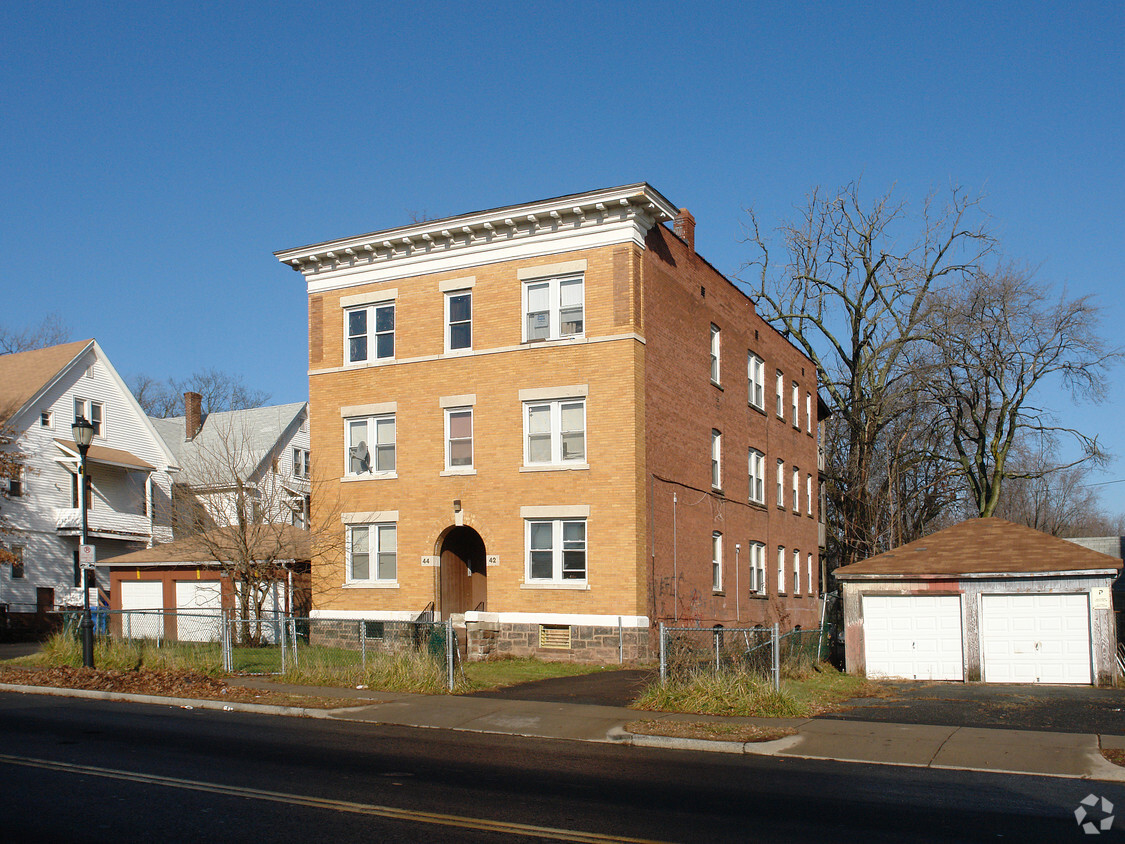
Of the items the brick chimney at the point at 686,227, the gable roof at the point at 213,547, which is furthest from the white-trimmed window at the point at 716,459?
the gable roof at the point at 213,547

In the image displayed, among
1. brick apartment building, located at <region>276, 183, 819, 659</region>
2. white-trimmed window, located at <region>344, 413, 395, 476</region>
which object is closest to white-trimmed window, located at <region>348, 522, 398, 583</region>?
brick apartment building, located at <region>276, 183, 819, 659</region>

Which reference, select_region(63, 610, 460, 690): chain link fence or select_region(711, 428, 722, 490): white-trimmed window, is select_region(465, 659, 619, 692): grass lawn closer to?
select_region(63, 610, 460, 690): chain link fence

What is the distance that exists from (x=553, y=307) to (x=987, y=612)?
1293cm

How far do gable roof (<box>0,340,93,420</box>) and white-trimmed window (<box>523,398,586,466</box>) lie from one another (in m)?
24.2

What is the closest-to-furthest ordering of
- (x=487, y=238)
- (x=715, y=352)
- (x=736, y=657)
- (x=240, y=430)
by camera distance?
(x=736, y=657)
(x=487, y=238)
(x=715, y=352)
(x=240, y=430)

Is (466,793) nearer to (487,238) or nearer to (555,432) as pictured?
(555,432)

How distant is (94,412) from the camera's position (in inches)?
1767

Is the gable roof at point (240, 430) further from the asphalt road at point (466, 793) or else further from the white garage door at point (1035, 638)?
the asphalt road at point (466, 793)

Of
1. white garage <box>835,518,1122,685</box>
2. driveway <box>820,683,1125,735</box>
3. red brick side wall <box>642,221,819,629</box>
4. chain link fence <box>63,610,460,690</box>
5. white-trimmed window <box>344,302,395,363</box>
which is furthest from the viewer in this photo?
white-trimmed window <box>344,302,395,363</box>

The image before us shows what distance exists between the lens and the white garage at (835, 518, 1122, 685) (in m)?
22.1

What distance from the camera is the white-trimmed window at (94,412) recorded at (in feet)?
144

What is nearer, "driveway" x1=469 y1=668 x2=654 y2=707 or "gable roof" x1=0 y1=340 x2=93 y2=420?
"driveway" x1=469 y1=668 x2=654 y2=707

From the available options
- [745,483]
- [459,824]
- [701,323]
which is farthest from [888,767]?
[745,483]

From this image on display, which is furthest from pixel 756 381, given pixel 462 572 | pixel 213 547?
pixel 213 547
